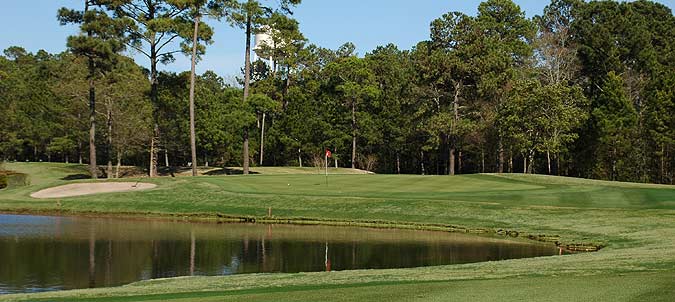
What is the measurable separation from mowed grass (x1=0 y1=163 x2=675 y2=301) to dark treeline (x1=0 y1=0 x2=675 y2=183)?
37.6 feet

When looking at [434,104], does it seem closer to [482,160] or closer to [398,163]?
[482,160]

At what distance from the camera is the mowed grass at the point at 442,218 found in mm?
12992

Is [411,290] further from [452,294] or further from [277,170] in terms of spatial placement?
[277,170]

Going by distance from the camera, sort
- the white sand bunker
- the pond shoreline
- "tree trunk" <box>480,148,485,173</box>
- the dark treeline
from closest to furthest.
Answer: the pond shoreline, the white sand bunker, the dark treeline, "tree trunk" <box>480,148,485,173</box>

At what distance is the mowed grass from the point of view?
12992 mm

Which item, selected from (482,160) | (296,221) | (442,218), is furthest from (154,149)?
(482,160)

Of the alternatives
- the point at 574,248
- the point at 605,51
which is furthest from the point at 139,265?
the point at 605,51

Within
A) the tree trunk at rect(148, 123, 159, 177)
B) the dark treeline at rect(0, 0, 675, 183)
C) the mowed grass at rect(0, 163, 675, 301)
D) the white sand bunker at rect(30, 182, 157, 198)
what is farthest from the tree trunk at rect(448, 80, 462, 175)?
the white sand bunker at rect(30, 182, 157, 198)

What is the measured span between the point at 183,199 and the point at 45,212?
686 cm

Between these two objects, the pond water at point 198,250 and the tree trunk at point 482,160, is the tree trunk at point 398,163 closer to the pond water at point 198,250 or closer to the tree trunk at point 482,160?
the tree trunk at point 482,160

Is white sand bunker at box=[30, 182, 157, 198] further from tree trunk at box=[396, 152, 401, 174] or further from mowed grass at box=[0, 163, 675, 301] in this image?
tree trunk at box=[396, 152, 401, 174]

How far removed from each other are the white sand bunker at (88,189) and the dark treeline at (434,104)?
42.4ft

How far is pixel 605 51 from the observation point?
72.6 m

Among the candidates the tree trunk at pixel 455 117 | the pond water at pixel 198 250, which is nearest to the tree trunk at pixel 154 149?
the pond water at pixel 198 250
